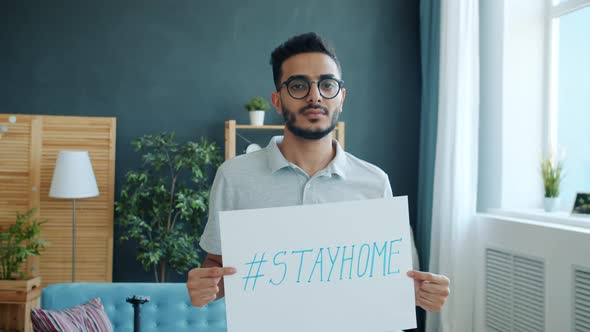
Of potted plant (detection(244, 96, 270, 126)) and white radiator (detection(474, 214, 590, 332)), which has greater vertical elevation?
potted plant (detection(244, 96, 270, 126))

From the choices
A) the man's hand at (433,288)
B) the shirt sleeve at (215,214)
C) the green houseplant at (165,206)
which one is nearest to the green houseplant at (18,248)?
the green houseplant at (165,206)

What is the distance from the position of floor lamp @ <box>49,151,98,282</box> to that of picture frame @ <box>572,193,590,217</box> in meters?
3.15

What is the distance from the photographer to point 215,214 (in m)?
1.42

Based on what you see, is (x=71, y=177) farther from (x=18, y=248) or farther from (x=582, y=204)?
(x=582, y=204)

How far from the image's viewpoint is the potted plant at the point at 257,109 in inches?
147

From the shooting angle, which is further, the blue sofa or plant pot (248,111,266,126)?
plant pot (248,111,266,126)

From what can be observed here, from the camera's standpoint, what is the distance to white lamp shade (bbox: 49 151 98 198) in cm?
348

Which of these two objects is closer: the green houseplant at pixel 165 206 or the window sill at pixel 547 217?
the window sill at pixel 547 217

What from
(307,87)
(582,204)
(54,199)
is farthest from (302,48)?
(54,199)

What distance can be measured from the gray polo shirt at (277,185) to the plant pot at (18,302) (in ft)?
7.91

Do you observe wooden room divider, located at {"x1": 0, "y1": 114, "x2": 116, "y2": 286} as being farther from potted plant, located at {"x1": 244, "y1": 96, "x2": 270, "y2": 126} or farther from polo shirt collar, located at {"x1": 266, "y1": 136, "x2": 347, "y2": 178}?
polo shirt collar, located at {"x1": 266, "y1": 136, "x2": 347, "y2": 178}

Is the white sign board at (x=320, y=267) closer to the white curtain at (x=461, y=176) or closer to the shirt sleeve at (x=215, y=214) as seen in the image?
the shirt sleeve at (x=215, y=214)

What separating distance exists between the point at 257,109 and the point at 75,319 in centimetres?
204

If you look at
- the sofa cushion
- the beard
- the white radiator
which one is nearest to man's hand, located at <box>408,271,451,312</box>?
the beard
